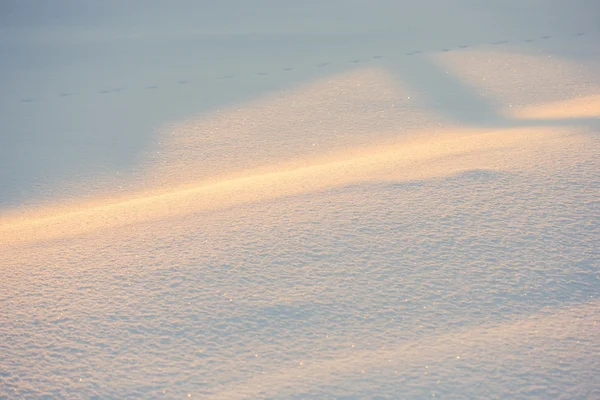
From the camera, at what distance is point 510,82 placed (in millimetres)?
3164

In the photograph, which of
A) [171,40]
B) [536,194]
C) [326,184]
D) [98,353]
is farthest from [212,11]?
[98,353]

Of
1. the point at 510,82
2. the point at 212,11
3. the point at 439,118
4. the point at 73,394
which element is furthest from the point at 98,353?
the point at 212,11

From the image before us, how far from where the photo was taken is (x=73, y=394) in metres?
1.19

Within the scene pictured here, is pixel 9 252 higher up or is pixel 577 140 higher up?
pixel 577 140

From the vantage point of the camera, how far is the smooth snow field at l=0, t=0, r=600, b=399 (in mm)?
Result: 1237

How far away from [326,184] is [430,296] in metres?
0.68

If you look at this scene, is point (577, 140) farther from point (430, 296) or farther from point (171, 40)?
point (171, 40)

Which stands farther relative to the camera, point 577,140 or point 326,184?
point 577,140

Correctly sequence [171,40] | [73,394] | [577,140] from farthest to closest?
[171,40]
[577,140]
[73,394]

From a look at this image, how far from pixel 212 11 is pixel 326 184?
3452 mm

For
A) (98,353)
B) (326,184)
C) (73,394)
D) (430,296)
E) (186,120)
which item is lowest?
(73,394)

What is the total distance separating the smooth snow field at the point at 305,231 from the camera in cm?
124

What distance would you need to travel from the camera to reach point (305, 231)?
5.55 ft

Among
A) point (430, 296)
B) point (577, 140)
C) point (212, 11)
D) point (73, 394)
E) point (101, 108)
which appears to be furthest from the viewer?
Answer: point (212, 11)
